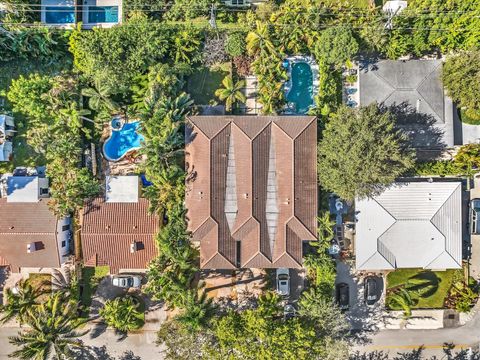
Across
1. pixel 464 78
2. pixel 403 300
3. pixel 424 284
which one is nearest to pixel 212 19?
pixel 464 78

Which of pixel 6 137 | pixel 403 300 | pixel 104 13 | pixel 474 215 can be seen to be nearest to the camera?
pixel 403 300

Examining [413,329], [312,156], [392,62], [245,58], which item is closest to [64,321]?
[312,156]

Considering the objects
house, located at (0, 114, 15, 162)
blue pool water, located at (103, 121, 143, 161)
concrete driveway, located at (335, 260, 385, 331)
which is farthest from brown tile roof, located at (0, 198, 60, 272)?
concrete driveway, located at (335, 260, 385, 331)

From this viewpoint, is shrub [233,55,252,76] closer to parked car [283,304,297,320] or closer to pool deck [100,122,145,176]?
pool deck [100,122,145,176]

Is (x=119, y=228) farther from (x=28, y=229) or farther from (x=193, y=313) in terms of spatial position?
(x=193, y=313)

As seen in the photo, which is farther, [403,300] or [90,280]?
[90,280]

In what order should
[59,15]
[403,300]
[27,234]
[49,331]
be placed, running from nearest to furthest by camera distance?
1. [49,331]
2. [27,234]
3. [403,300]
4. [59,15]

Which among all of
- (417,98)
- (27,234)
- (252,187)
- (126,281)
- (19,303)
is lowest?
(19,303)
